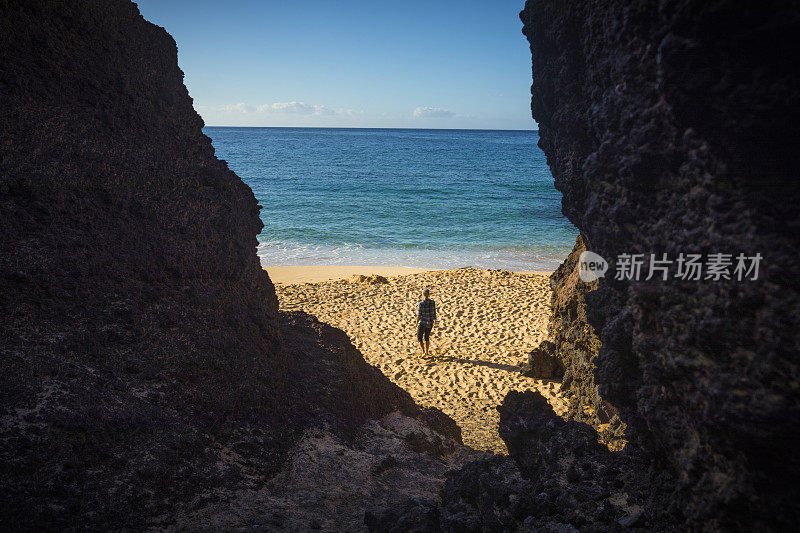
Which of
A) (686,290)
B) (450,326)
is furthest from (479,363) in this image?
(686,290)

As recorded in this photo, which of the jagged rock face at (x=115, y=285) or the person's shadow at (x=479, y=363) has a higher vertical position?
the jagged rock face at (x=115, y=285)

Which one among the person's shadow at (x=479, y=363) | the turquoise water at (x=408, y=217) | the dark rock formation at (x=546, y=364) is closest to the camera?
the dark rock formation at (x=546, y=364)

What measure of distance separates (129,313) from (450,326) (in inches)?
318

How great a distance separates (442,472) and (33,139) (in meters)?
4.71

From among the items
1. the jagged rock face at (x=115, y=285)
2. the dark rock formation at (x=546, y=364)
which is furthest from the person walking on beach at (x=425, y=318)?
the jagged rock face at (x=115, y=285)

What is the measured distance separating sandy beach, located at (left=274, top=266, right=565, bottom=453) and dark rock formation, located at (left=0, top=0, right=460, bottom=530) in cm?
227

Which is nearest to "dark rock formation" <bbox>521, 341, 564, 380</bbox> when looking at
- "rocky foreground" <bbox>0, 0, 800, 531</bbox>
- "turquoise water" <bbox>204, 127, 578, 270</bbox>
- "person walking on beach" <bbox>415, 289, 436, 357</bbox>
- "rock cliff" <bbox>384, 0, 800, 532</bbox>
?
"person walking on beach" <bbox>415, 289, 436, 357</bbox>

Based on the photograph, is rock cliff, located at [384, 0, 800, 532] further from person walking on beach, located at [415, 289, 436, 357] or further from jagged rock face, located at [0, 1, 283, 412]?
person walking on beach, located at [415, 289, 436, 357]

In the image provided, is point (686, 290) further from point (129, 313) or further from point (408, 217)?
point (408, 217)

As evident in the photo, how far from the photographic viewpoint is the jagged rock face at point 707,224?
2008mm

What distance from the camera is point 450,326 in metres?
10.9

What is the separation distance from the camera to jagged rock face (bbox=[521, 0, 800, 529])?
2008mm

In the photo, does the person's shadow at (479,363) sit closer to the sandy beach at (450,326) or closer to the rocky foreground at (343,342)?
the sandy beach at (450,326)

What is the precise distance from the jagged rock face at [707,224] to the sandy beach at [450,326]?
3.66m
